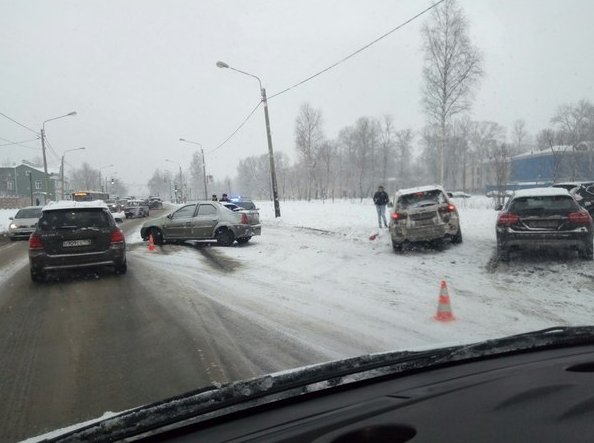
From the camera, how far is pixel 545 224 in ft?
29.7

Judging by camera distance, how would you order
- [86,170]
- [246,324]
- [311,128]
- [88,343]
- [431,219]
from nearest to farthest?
[88,343] → [246,324] → [431,219] → [311,128] → [86,170]

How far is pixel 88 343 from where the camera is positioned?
5039 millimetres

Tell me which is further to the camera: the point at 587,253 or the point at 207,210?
the point at 207,210

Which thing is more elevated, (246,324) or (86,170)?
(86,170)

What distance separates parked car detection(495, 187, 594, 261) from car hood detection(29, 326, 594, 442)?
22.8ft

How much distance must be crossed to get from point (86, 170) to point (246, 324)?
14055 centimetres

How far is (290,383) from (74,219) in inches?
323

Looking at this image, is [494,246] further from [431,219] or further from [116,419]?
[116,419]

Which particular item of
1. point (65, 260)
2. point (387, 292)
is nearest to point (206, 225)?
point (65, 260)

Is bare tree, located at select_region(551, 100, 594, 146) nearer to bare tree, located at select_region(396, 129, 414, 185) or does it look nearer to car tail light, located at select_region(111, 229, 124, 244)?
bare tree, located at select_region(396, 129, 414, 185)

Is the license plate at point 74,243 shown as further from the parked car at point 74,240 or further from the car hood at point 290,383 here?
the car hood at point 290,383

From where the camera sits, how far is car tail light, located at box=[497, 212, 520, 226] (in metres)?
9.22

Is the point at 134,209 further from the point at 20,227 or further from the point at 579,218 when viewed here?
the point at 579,218

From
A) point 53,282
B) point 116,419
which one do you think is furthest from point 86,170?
point 116,419
